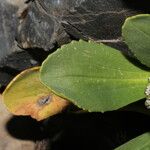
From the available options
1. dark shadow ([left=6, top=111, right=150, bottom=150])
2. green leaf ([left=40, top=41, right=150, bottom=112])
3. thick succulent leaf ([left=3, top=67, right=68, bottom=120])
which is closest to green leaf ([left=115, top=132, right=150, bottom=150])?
green leaf ([left=40, top=41, right=150, bottom=112])

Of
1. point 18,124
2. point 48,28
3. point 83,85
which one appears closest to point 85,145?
point 18,124

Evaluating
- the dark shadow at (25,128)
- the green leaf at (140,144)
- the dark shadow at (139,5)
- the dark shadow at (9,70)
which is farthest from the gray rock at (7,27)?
the green leaf at (140,144)

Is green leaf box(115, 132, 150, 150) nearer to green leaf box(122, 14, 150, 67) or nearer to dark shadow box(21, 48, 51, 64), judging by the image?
green leaf box(122, 14, 150, 67)

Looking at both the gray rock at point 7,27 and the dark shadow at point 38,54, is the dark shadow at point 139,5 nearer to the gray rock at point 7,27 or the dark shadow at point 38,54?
the dark shadow at point 38,54

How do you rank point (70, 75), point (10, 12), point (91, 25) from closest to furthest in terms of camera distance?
point (70, 75) → point (91, 25) → point (10, 12)

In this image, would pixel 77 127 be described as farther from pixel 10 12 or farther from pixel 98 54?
pixel 98 54

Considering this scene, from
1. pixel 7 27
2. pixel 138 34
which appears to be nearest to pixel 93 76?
pixel 138 34
